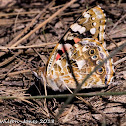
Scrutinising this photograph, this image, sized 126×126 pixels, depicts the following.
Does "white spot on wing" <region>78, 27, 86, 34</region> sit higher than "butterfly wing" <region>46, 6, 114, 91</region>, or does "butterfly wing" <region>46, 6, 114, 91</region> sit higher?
"white spot on wing" <region>78, 27, 86, 34</region>

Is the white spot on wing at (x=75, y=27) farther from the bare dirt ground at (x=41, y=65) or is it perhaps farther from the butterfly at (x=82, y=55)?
the bare dirt ground at (x=41, y=65)

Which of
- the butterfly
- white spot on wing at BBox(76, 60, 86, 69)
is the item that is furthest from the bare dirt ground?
white spot on wing at BBox(76, 60, 86, 69)

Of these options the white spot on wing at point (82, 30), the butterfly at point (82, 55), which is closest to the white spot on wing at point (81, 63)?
the butterfly at point (82, 55)

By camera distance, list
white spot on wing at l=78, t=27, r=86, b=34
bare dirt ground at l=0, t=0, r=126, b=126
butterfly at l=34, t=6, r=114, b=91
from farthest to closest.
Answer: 1. white spot on wing at l=78, t=27, r=86, b=34
2. butterfly at l=34, t=6, r=114, b=91
3. bare dirt ground at l=0, t=0, r=126, b=126

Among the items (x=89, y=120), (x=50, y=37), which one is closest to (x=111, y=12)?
(x=50, y=37)

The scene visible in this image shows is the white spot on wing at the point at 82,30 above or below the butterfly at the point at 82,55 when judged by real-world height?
above

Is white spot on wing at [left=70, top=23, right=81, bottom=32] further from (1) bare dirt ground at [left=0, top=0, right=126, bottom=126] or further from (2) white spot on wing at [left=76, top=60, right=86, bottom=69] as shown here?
(1) bare dirt ground at [left=0, top=0, right=126, bottom=126]

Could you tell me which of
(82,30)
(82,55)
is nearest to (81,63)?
(82,55)

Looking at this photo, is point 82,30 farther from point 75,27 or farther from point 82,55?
point 82,55

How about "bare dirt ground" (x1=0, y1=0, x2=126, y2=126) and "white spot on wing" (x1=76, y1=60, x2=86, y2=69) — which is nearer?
"bare dirt ground" (x1=0, y1=0, x2=126, y2=126)

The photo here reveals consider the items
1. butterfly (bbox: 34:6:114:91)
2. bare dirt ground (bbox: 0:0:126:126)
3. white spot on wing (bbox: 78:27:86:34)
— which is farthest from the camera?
white spot on wing (bbox: 78:27:86:34)
